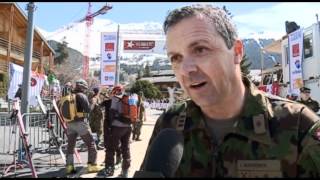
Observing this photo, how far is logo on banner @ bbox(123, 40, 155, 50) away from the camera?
25.1m

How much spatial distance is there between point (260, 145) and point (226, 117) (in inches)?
6.6

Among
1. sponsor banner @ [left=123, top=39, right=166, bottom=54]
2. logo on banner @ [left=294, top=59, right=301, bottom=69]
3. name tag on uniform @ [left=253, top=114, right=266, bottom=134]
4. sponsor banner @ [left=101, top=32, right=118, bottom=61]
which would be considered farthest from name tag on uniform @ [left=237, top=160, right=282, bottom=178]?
sponsor banner @ [left=123, top=39, right=166, bottom=54]

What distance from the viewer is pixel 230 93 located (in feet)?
5.52

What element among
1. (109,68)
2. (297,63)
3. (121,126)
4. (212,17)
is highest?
(297,63)

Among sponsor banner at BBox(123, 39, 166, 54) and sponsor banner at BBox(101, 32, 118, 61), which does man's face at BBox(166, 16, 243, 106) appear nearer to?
sponsor banner at BBox(101, 32, 118, 61)

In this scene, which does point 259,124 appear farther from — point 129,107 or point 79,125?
point 79,125

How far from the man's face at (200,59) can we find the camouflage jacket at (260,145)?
0.15m

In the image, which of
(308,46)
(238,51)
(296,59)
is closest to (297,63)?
(296,59)

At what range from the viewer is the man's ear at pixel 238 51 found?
5.60 feet

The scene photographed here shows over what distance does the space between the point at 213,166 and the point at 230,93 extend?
0.86 ft

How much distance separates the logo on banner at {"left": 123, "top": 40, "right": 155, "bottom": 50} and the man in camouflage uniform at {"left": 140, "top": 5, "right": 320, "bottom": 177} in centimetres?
2344

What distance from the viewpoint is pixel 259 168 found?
1557 mm

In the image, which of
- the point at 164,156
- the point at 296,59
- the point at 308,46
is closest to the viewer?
the point at 164,156

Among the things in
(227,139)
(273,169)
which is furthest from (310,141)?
(227,139)
